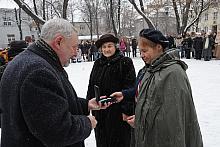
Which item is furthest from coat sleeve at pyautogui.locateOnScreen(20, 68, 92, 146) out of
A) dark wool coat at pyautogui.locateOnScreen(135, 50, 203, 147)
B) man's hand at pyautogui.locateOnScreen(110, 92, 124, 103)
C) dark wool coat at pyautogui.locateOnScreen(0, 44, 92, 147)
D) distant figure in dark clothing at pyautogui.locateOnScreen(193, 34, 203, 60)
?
distant figure in dark clothing at pyautogui.locateOnScreen(193, 34, 203, 60)

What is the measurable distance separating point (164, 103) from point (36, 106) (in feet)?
3.18

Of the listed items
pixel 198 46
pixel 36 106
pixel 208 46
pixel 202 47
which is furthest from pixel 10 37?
pixel 36 106

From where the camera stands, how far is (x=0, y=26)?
176 ft

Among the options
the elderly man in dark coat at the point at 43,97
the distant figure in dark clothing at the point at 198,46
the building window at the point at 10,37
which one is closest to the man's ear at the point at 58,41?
the elderly man in dark coat at the point at 43,97

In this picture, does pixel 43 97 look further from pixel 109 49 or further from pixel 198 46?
pixel 198 46

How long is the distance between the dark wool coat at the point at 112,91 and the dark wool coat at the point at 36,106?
1.54 m

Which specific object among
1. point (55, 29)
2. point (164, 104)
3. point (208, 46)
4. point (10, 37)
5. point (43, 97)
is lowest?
point (164, 104)

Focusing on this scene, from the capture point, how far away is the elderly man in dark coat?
1.67 meters

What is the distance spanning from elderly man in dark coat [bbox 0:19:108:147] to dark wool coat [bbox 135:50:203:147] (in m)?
0.52

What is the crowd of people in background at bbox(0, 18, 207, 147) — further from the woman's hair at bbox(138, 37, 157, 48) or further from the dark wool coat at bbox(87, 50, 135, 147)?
the dark wool coat at bbox(87, 50, 135, 147)

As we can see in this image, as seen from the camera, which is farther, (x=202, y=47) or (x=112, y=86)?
(x=202, y=47)

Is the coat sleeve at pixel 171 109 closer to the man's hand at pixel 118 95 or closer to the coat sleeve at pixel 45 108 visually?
the coat sleeve at pixel 45 108

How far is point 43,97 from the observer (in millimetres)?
1661

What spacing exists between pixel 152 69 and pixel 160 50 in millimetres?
197
